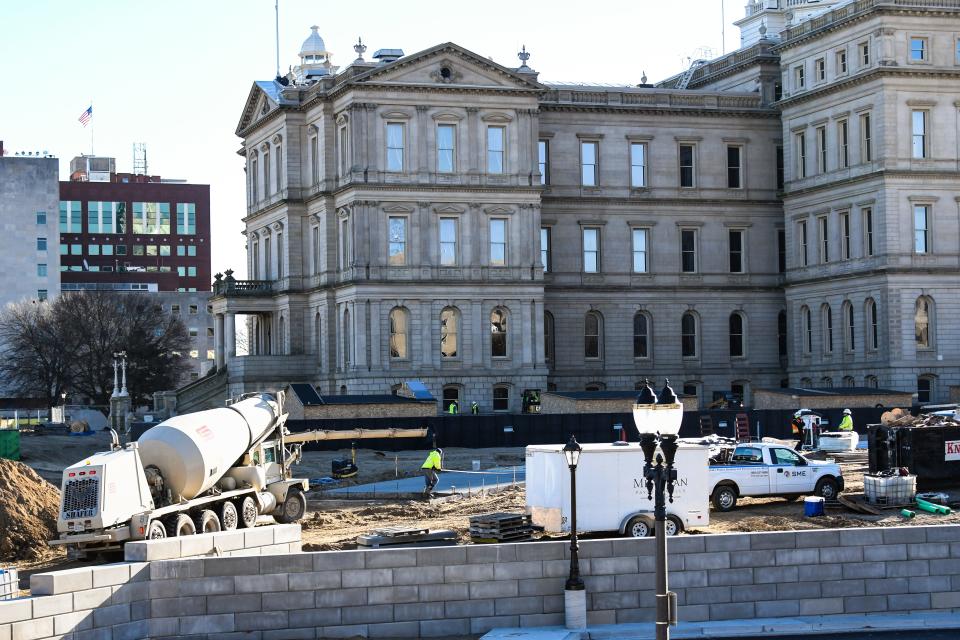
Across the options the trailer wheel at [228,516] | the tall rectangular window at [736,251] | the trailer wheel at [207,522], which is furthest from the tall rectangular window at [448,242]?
the trailer wheel at [207,522]

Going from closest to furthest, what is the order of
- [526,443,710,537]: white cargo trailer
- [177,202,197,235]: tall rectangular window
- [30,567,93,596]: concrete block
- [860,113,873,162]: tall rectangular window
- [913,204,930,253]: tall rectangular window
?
1. [30,567,93,596]: concrete block
2. [526,443,710,537]: white cargo trailer
3. [913,204,930,253]: tall rectangular window
4. [860,113,873,162]: tall rectangular window
5. [177,202,197,235]: tall rectangular window

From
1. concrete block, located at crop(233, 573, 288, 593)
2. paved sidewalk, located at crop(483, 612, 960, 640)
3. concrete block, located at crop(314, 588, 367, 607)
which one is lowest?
paved sidewalk, located at crop(483, 612, 960, 640)

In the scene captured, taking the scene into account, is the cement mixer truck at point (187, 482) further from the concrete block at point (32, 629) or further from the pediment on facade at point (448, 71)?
the pediment on facade at point (448, 71)

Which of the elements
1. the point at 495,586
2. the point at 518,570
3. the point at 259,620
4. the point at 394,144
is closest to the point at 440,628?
the point at 495,586

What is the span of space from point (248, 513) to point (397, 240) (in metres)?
44.6

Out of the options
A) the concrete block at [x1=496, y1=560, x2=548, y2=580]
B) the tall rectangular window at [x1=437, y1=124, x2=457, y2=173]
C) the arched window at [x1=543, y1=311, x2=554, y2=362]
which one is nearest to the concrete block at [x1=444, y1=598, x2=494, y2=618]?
the concrete block at [x1=496, y1=560, x2=548, y2=580]

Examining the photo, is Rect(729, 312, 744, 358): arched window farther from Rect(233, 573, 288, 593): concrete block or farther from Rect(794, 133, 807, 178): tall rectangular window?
Rect(233, 573, 288, 593): concrete block

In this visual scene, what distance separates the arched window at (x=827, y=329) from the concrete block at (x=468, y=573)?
6265cm

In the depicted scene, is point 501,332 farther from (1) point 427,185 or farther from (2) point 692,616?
(2) point 692,616

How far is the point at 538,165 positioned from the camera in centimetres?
8825

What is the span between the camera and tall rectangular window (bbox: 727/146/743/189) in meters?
97.4

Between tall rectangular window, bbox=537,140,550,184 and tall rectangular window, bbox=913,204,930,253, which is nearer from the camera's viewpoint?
tall rectangular window, bbox=913,204,930,253

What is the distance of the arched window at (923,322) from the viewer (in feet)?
279

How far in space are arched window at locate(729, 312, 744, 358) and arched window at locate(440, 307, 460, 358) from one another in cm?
2031
